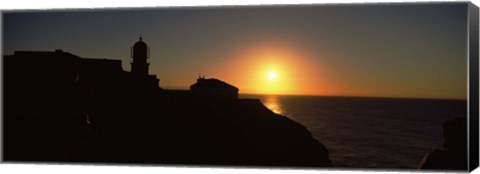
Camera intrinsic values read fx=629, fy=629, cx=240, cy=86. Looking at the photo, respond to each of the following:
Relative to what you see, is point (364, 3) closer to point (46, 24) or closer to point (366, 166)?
point (366, 166)

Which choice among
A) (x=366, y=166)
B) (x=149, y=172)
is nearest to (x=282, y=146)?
(x=366, y=166)

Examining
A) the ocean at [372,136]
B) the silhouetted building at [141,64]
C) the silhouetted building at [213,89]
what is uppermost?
the silhouetted building at [141,64]

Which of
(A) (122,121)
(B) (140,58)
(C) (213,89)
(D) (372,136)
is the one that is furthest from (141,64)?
(D) (372,136)

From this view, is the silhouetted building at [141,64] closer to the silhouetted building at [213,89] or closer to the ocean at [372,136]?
the silhouetted building at [213,89]

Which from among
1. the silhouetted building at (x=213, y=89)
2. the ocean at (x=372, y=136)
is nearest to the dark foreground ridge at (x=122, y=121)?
the silhouetted building at (x=213, y=89)

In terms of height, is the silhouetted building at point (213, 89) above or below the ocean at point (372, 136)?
above

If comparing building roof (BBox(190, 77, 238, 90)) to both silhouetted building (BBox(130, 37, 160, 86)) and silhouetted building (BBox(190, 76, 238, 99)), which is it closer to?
silhouetted building (BBox(190, 76, 238, 99))
